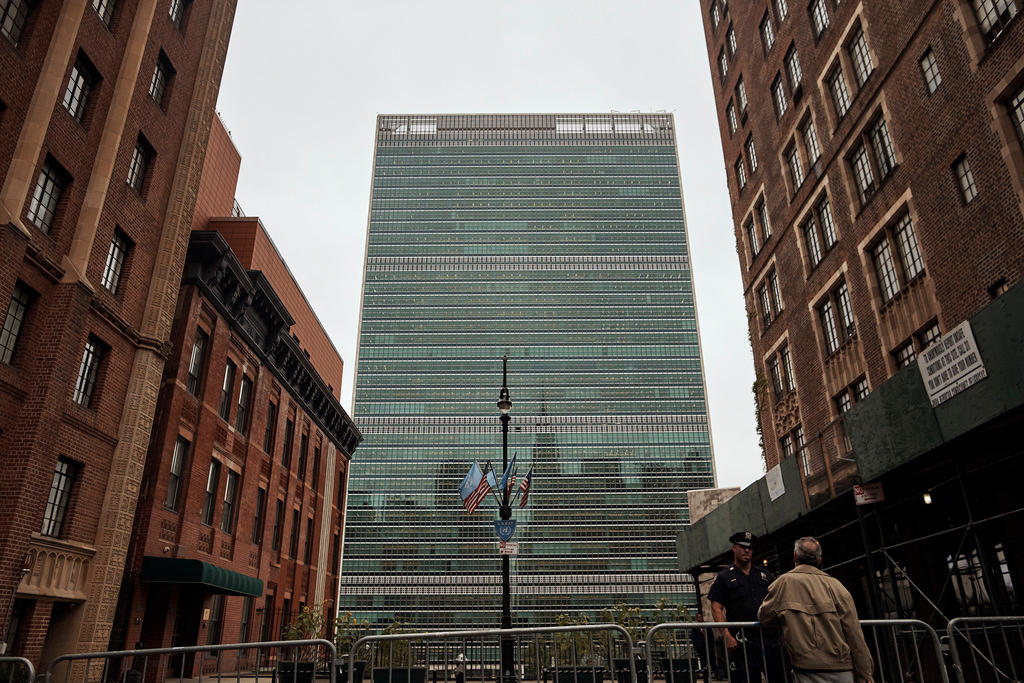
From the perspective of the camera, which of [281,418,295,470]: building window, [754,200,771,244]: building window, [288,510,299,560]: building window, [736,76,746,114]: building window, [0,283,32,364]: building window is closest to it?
[0,283,32,364]: building window

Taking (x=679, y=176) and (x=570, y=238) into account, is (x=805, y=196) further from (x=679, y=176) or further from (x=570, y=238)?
(x=679, y=176)

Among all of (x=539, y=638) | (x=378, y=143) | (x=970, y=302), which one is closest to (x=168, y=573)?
(x=539, y=638)

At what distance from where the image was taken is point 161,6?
22672 millimetres

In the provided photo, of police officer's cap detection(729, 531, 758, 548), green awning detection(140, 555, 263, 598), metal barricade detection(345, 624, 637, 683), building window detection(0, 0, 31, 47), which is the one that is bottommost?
metal barricade detection(345, 624, 637, 683)

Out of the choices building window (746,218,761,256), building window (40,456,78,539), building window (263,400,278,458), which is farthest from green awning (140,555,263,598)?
building window (746,218,761,256)

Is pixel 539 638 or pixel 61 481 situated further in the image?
pixel 61 481

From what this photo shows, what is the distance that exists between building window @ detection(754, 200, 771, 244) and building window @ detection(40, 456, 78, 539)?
88.7ft

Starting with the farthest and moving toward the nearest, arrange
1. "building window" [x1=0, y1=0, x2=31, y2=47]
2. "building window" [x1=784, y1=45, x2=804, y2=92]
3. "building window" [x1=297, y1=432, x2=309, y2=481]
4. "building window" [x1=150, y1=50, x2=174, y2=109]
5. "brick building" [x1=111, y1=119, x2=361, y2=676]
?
"building window" [x1=297, y1=432, x2=309, y2=481]
"building window" [x1=784, y1=45, x2=804, y2=92]
"building window" [x1=150, y1=50, x2=174, y2=109]
"brick building" [x1=111, y1=119, x2=361, y2=676]
"building window" [x1=0, y1=0, x2=31, y2=47]

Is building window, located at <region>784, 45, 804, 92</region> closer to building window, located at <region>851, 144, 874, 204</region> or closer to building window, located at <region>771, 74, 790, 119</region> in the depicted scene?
building window, located at <region>771, 74, 790, 119</region>

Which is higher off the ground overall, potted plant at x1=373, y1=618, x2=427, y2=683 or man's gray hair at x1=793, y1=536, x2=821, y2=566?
man's gray hair at x1=793, y1=536, x2=821, y2=566

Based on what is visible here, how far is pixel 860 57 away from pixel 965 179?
7679 millimetres

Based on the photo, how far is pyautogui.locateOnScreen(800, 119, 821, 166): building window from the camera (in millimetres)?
25547

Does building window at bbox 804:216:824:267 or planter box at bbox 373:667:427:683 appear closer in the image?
planter box at bbox 373:667:427:683

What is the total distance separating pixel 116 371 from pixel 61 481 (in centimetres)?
342
